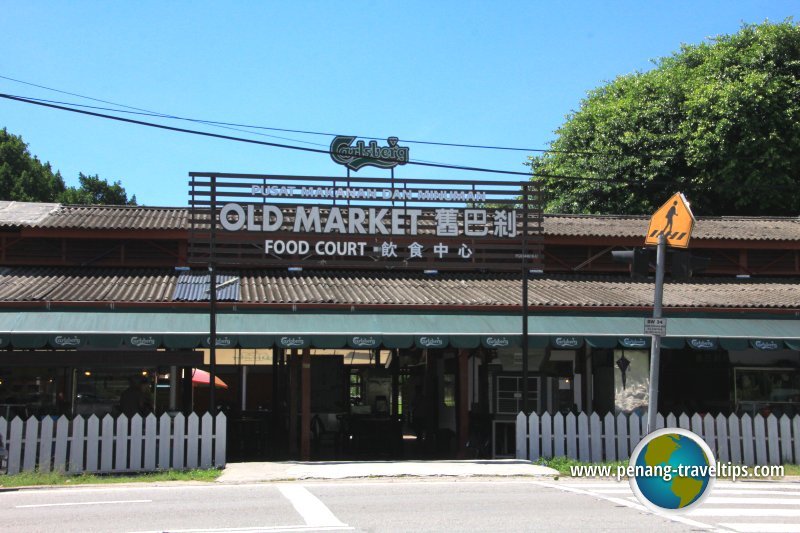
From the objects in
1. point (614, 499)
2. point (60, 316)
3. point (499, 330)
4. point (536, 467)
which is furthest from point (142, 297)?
point (614, 499)

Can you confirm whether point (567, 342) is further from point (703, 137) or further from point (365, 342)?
point (703, 137)

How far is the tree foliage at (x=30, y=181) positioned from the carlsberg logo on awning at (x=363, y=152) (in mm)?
30903

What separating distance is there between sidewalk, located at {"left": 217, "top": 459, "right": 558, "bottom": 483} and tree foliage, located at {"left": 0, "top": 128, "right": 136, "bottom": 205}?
3677 centimetres

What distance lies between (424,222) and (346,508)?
11140mm

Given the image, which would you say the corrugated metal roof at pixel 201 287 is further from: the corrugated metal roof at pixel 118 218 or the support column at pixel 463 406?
the support column at pixel 463 406

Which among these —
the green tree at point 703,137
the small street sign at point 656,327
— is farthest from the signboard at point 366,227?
the green tree at point 703,137

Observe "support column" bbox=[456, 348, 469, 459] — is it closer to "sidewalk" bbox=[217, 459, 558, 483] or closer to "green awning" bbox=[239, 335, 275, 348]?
"sidewalk" bbox=[217, 459, 558, 483]

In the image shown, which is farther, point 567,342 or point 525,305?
point 567,342

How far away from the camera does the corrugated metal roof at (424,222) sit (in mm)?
20844

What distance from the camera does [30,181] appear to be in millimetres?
48250

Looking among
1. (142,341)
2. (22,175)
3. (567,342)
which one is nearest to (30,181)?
(22,175)

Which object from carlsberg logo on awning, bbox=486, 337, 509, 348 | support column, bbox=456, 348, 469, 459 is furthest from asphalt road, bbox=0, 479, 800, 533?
support column, bbox=456, 348, 469, 459

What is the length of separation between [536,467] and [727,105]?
22725 mm

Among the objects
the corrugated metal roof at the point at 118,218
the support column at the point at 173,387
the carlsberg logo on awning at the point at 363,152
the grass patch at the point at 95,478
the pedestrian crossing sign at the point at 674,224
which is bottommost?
the grass patch at the point at 95,478
